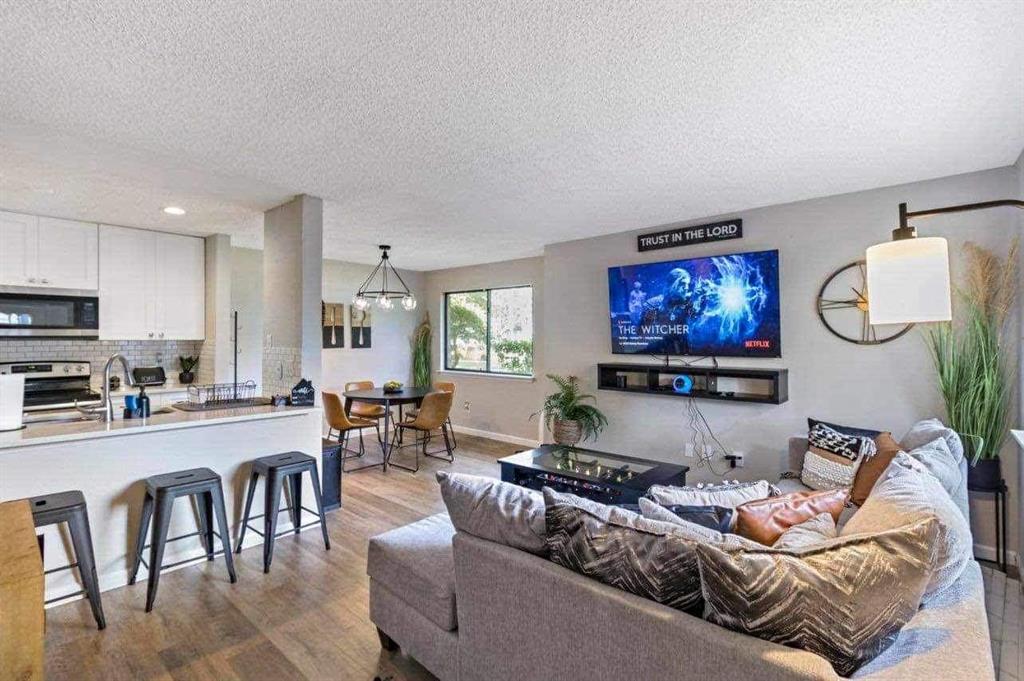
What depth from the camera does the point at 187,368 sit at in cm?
515

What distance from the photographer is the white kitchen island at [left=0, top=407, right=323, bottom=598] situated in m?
2.53

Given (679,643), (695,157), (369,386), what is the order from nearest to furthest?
(679,643)
(695,157)
(369,386)

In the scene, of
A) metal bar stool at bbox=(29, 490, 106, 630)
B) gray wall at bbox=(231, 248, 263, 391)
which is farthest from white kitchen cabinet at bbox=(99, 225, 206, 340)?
metal bar stool at bbox=(29, 490, 106, 630)

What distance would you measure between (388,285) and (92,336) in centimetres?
360

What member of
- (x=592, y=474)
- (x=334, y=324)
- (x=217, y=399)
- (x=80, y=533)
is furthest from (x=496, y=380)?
(x=80, y=533)

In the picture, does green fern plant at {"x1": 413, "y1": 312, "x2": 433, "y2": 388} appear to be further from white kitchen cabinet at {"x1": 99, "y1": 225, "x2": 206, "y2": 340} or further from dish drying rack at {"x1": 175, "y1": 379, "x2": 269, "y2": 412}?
dish drying rack at {"x1": 175, "y1": 379, "x2": 269, "y2": 412}

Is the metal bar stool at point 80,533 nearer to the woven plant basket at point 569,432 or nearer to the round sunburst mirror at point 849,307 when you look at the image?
the woven plant basket at point 569,432

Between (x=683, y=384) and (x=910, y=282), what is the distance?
2517 millimetres

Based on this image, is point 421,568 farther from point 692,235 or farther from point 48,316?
point 48,316

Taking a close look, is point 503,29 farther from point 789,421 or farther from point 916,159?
point 789,421

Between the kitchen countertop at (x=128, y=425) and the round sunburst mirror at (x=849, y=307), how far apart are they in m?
3.99

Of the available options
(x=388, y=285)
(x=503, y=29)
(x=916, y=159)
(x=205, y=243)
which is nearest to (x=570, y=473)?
(x=503, y=29)

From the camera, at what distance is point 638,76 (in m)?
2.04

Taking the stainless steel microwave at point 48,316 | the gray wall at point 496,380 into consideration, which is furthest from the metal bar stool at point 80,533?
the gray wall at point 496,380
